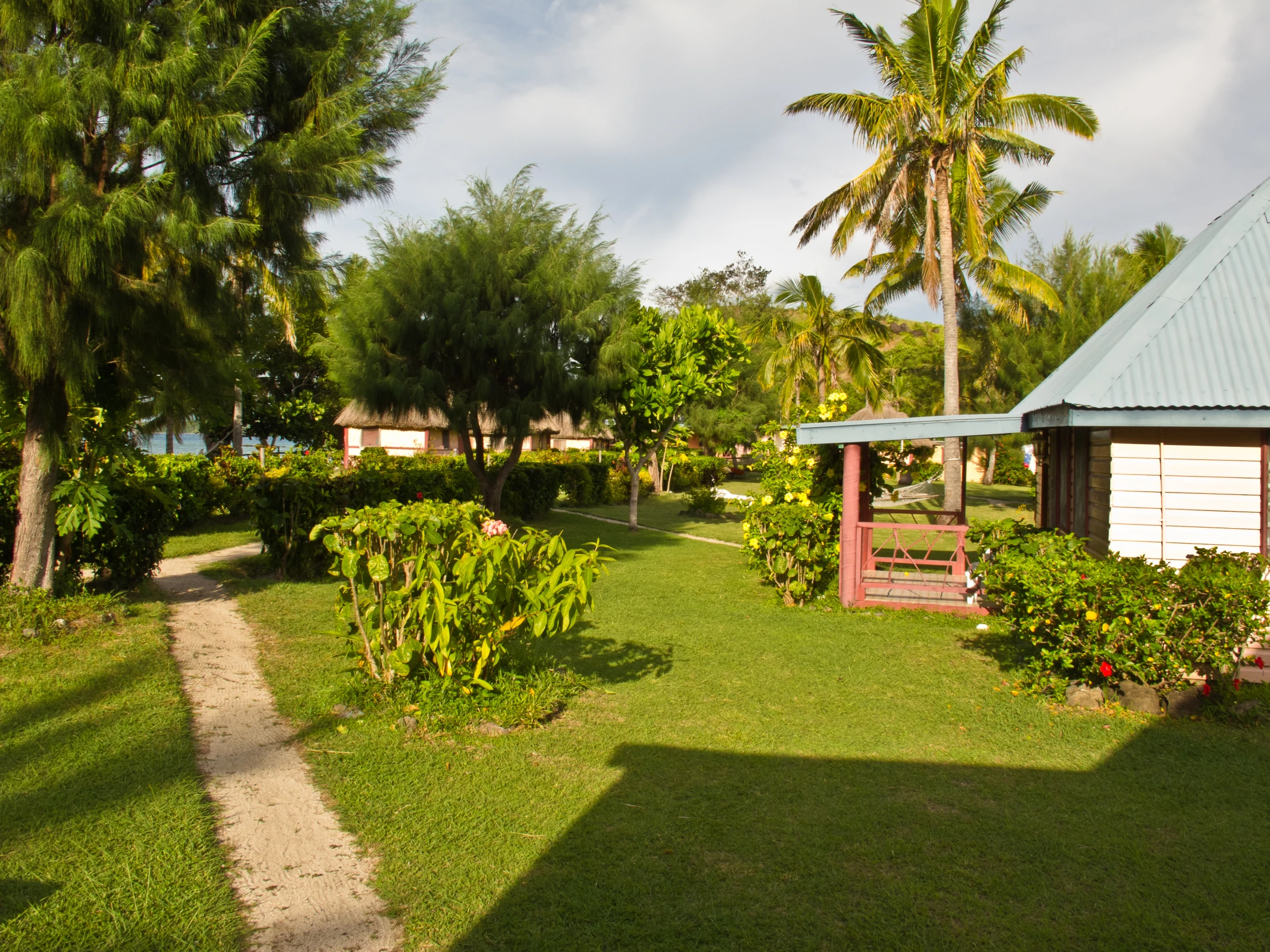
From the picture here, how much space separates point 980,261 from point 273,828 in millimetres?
15842

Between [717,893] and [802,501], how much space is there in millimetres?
6946

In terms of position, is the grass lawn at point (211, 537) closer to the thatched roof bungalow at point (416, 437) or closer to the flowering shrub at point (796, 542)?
the flowering shrub at point (796, 542)

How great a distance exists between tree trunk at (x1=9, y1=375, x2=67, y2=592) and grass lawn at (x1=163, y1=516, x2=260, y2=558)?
12.4 ft

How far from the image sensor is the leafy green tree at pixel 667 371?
659 inches

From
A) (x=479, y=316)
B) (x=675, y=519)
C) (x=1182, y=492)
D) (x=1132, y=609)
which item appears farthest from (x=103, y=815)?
(x=675, y=519)

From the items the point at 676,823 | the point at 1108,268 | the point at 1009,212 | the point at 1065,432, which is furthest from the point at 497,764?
the point at 1108,268

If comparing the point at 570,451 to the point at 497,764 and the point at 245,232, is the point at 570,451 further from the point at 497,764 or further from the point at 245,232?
the point at 497,764

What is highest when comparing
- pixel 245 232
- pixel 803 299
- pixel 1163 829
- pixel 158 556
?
pixel 803 299

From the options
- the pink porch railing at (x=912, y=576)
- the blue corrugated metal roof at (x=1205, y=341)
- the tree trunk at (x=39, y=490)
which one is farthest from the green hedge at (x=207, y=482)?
the blue corrugated metal roof at (x=1205, y=341)

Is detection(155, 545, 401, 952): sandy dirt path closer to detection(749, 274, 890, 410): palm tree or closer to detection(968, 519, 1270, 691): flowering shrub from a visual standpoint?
detection(968, 519, 1270, 691): flowering shrub

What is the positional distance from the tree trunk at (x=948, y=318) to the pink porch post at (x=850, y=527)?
6255 mm

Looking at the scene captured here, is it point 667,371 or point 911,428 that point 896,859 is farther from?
point 667,371

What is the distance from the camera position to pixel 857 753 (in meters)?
5.05

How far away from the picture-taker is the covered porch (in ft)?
28.2
